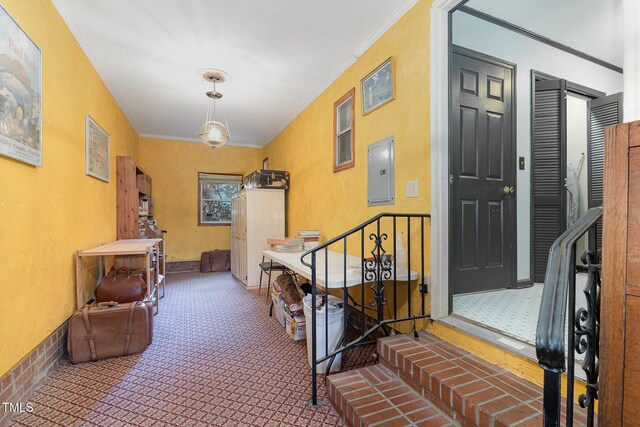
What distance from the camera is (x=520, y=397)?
1292 mm

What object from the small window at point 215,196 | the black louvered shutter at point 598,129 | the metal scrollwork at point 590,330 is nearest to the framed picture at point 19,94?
the metal scrollwork at point 590,330

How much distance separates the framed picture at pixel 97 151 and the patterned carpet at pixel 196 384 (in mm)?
1763

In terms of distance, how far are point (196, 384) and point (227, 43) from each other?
2.84 m

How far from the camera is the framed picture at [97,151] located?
9.64ft

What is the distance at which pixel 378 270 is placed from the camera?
191cm

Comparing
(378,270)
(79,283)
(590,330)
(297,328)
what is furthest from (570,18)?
(79,283)

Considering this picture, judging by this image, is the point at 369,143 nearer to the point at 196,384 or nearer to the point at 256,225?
the point at 196,384

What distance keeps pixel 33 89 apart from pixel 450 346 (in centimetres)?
310

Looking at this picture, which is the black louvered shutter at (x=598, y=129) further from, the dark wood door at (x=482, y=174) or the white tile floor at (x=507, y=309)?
the dark wood door at (x=482, y=174)

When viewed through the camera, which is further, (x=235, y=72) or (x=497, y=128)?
(x=235, y=72)

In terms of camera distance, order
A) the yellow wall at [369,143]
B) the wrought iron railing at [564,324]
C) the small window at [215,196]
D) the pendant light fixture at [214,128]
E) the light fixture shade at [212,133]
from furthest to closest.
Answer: the small window at [215,196] < the light fixture shade at [212,133] < the pendant light fixture at [214,128] < the yellow wall at [369,143] < the wrought iron railing at [564,324]

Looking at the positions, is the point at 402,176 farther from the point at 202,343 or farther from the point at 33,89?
the point at 33,89

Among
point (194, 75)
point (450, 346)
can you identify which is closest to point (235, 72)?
point (194, 75)

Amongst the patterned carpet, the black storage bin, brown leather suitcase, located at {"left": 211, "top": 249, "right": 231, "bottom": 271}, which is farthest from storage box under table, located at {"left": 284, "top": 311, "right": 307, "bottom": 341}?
brown leather suitcase, located at {"left": 211, "top": 249, "right": 231, "bottom": 271}
